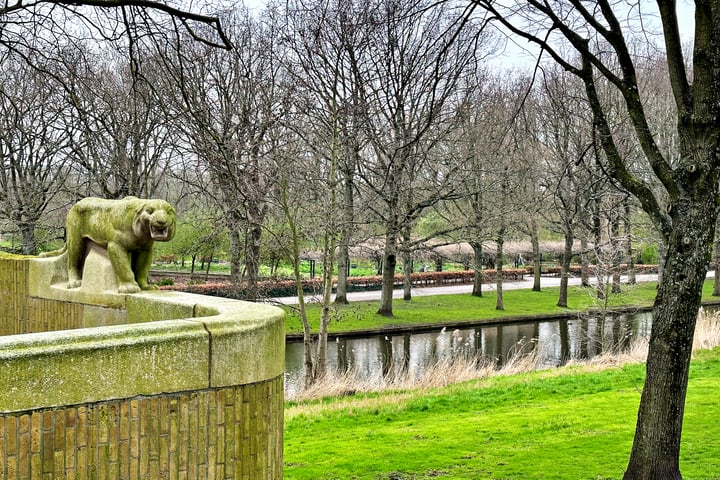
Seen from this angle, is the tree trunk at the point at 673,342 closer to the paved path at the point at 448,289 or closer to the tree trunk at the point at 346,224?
the tree trunk at the point at 346,224

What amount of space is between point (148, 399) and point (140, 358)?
0.23 meters

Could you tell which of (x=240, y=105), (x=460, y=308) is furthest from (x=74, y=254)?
(x=460, y=308)

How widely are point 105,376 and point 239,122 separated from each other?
66.9ft

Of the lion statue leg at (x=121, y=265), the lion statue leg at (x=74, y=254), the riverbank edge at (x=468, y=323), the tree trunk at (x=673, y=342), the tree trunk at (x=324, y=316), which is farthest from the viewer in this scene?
the riverbank edge at (x=468, y=323)

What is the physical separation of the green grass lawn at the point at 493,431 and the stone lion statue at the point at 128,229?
9.12 ft

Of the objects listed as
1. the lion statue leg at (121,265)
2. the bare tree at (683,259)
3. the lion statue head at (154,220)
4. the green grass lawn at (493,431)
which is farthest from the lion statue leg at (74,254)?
the bare tree at (683,259)

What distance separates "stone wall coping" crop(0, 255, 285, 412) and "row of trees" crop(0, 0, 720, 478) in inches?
142

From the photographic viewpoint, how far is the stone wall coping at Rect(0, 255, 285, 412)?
11.3 ft

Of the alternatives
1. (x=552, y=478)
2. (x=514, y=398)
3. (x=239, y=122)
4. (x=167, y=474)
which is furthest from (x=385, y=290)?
(x=167, y=474)

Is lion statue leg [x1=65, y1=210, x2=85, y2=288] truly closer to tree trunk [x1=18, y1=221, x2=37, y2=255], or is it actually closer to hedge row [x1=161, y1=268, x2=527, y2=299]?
hedge row [x1=161, y1=268, x2=527, y2=299]

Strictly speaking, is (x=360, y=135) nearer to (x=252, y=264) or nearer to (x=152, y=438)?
(x=252, y=264)

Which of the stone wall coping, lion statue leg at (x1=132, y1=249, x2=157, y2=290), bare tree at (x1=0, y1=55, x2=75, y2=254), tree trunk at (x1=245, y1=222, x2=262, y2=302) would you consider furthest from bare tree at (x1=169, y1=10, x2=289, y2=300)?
the stone wall coping

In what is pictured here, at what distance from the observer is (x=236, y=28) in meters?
24.9

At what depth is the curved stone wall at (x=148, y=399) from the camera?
345cm
